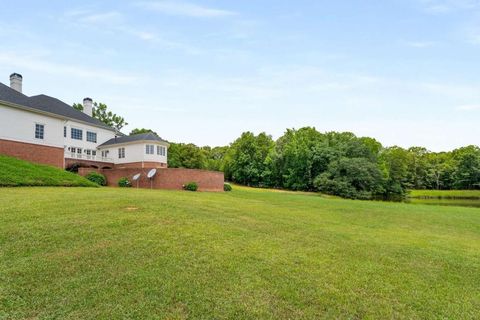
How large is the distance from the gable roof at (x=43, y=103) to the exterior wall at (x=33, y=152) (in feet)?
9.96

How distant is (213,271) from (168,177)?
1910 centimetres

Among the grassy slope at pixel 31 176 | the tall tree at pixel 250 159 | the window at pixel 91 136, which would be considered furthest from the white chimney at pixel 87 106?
the tall tree at pixel 250 159

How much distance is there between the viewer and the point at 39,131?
21891 millimetres

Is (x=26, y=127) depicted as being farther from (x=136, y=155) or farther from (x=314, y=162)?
(x=314, y=162)

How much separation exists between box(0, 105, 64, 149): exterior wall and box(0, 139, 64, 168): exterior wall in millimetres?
302

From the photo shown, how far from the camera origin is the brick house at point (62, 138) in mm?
20562

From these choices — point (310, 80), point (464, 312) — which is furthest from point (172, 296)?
point (310, 80)

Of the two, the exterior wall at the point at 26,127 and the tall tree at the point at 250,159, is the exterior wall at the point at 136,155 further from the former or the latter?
the tall tree at the point at 250,159

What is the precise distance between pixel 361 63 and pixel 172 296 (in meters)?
19.3

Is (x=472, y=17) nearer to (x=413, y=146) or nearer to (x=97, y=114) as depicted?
(x=97, y=114)

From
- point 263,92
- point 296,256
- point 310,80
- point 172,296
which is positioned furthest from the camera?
point 263,92

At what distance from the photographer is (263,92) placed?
2581 centimetres

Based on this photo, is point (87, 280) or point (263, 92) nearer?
point (87, 280)

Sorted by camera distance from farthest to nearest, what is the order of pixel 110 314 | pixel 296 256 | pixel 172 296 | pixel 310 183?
pixel 310 183 < pixel 296 256 < pixel 172 296 < pixel 110 314
